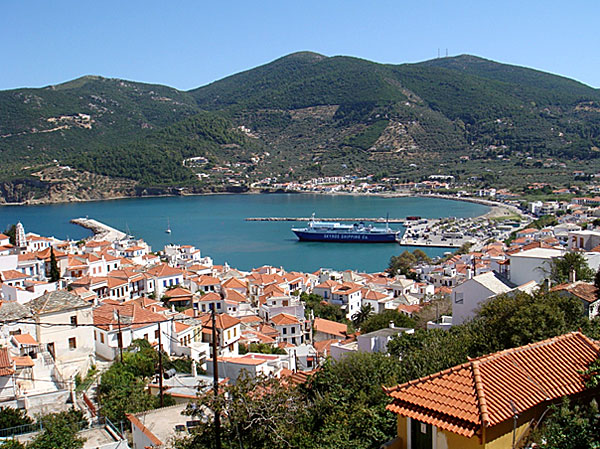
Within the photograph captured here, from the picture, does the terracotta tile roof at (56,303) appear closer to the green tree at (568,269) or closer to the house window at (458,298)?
the house window at (458,298)

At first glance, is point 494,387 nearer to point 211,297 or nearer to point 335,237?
point 211,297

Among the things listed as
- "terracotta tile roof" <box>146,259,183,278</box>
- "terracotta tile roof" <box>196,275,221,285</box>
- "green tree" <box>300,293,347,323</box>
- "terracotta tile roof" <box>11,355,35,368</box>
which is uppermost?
"terracotta tile roof" <box>11,355,35,368</box>

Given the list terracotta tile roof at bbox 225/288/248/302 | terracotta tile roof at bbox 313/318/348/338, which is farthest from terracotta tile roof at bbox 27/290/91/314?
terracotta tile roof at bbox 225/288/248/302

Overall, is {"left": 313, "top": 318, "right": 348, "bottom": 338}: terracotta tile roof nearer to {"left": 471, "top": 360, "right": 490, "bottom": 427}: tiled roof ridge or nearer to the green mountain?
{"left": 471, "top": 360, "right": 490, "bottom": 427}: tiled roof ridge

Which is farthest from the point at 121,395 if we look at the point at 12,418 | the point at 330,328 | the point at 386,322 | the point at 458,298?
the point at 330,328

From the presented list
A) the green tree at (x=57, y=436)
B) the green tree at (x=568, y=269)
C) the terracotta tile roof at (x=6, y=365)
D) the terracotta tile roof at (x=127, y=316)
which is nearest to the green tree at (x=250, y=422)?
the green tree at (x=57, y=436)
